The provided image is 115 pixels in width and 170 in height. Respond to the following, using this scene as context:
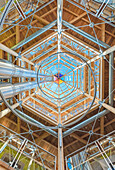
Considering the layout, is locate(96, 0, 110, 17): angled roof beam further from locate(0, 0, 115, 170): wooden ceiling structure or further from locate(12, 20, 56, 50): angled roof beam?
locate(12, 20, 56, 50): angled roof beam

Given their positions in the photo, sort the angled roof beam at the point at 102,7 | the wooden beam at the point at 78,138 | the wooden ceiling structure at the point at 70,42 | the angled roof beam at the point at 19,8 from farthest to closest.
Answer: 1. the wooden beam at the point at 78,138
2. the wooden ceiling structure at the point at 70,42
3. the angled roof beam at the point at 19,8
4. the angled roof beam at the point at 102,7

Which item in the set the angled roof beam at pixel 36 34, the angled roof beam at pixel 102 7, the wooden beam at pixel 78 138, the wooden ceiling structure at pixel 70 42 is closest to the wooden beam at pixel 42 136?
the wooden ceiling structure at pixel 70 42

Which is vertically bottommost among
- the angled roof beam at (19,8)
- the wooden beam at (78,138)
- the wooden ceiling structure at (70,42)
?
the wooden beam at (78,138)

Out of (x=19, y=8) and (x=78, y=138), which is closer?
(x=19, y=8)

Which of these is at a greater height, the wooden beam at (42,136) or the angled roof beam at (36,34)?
the angled roof beam at (36,34)

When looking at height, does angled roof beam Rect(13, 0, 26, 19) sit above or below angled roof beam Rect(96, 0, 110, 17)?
above

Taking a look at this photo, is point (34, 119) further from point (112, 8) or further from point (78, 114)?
point (112, 8)

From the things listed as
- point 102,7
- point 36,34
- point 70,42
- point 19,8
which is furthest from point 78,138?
point 19,8

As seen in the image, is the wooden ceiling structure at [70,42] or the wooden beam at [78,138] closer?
the wooden ceiling structure at [70,42]

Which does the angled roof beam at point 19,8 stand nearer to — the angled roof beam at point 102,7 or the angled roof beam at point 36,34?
the angled roof beam at point 36,34

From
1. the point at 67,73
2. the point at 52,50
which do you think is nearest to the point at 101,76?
the point at 52,50

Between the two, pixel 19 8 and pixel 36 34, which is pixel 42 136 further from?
pixel 19 8

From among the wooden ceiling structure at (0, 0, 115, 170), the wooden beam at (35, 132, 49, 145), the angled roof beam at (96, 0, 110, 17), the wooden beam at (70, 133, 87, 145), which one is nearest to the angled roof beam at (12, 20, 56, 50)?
the wooden ceiling structure at (0, 0, 115, 170)

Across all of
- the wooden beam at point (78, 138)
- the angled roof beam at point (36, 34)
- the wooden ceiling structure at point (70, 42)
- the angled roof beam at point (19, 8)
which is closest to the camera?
the angled roof beam at point (19, 8)
